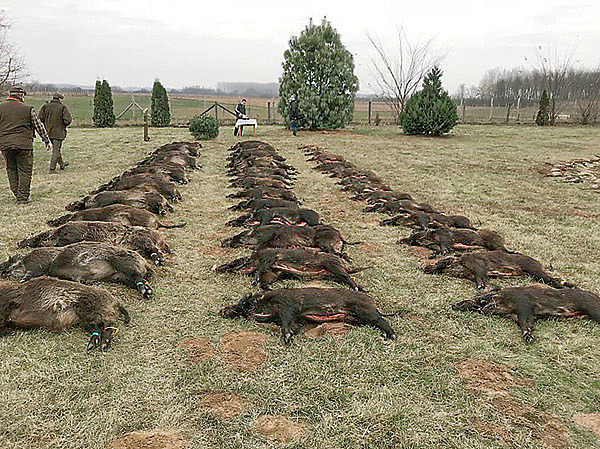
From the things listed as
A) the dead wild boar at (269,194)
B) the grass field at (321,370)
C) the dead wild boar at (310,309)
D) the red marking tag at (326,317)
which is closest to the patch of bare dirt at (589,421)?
the grass field at (321,370)

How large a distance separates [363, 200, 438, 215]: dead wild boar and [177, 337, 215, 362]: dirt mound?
211 inches

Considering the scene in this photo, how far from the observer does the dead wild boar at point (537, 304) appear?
4.46m

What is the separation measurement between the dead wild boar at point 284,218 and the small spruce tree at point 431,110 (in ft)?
54.7

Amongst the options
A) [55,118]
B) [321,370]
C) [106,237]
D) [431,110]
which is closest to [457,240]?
[321,370]

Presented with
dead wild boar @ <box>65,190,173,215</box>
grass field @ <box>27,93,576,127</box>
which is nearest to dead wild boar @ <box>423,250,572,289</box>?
dead wild boar @ <box>65,190,173,215</box>

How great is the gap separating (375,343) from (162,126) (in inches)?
1021

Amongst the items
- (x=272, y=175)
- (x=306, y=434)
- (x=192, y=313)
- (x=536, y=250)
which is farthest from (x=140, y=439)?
(x=272, y=175)

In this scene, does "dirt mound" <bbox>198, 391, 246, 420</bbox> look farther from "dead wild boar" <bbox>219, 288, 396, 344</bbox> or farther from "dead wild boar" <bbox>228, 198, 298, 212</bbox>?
"dead wild boar" <bbox>228, 198, 298, 212</bbox>

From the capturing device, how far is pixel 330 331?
4191 mm

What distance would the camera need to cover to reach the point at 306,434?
295cm

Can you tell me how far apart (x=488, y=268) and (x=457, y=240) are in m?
1.08

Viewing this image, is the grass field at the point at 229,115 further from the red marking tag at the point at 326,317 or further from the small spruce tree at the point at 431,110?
the red marking tag at the point at 326,317

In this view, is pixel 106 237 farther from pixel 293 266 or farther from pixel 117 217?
pixel 293 266

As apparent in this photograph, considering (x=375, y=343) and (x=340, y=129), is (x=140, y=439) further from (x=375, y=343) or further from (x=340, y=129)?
(x=340, y=129)
